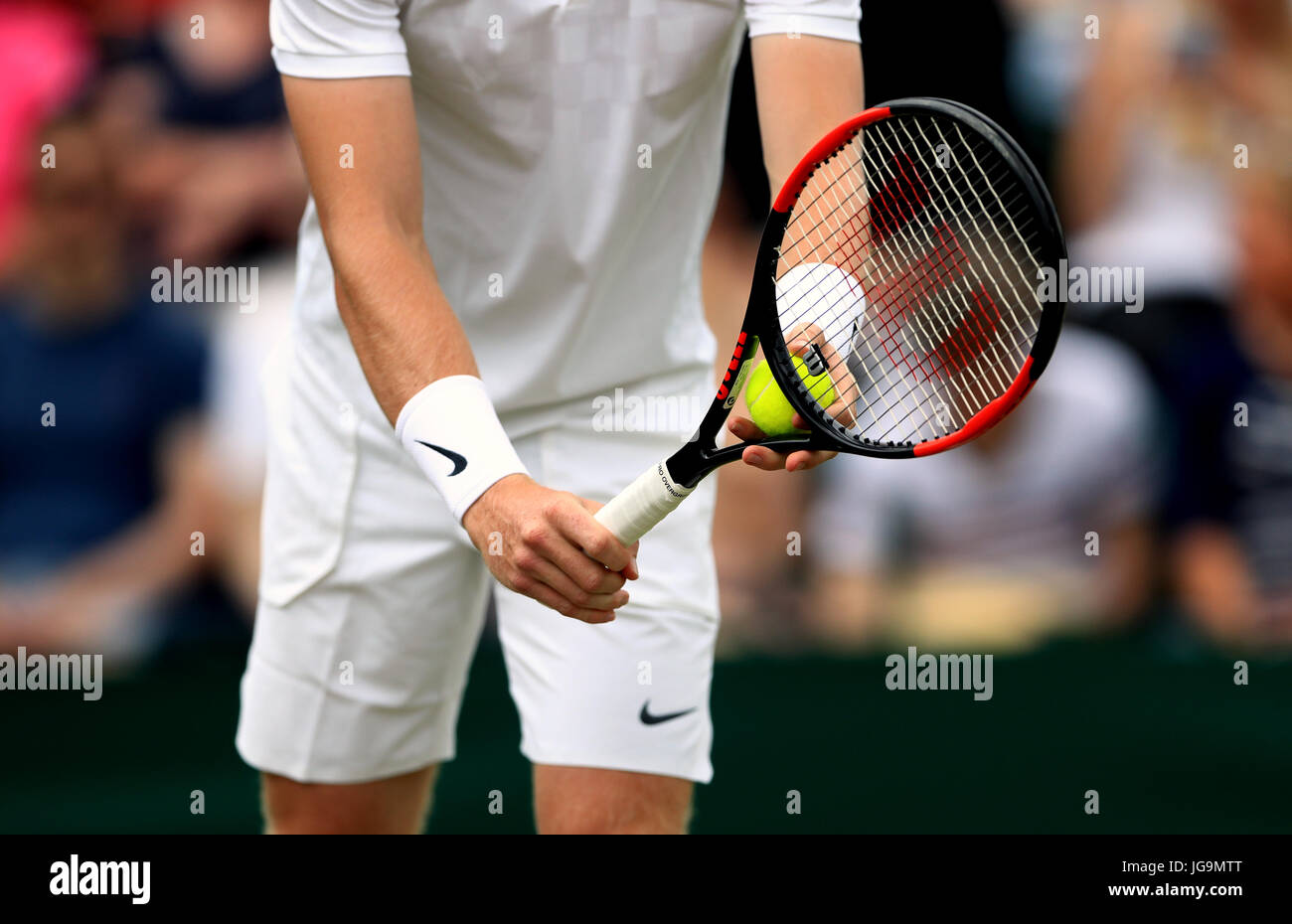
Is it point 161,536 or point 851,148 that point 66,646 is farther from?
point 851,148

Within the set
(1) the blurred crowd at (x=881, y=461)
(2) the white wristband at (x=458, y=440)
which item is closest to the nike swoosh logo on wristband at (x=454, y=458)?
(2) the white wristband at (x=458, y=440)

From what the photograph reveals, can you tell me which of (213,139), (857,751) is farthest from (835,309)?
(213,139)

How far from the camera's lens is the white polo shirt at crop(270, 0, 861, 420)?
2195 mm

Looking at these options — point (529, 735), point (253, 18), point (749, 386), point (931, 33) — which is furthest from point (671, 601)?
point (253, 18)

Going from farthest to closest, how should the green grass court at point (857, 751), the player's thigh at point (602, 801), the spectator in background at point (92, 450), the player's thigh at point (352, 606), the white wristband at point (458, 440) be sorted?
the spectator in background at point (92, 450) < the green grass court at point (857, 751) < the player's thigh at point (352, 606) < the player's thigh at point (602, 801) < the white wristband at point (458, 440)

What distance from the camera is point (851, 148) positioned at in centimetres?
214

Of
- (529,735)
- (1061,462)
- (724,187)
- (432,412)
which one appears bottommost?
(529,735)

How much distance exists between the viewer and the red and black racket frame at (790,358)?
1760 millimetres

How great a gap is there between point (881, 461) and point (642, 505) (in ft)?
7.82

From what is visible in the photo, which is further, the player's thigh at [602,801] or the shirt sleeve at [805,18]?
the player's thigh at [602,801]

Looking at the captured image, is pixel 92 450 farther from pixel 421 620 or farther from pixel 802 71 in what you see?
pixel 802 71

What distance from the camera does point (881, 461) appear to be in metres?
4.26

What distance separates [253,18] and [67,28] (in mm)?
507

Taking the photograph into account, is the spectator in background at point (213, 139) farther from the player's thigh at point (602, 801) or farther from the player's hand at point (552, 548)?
the player's hand at point (552, 548)
